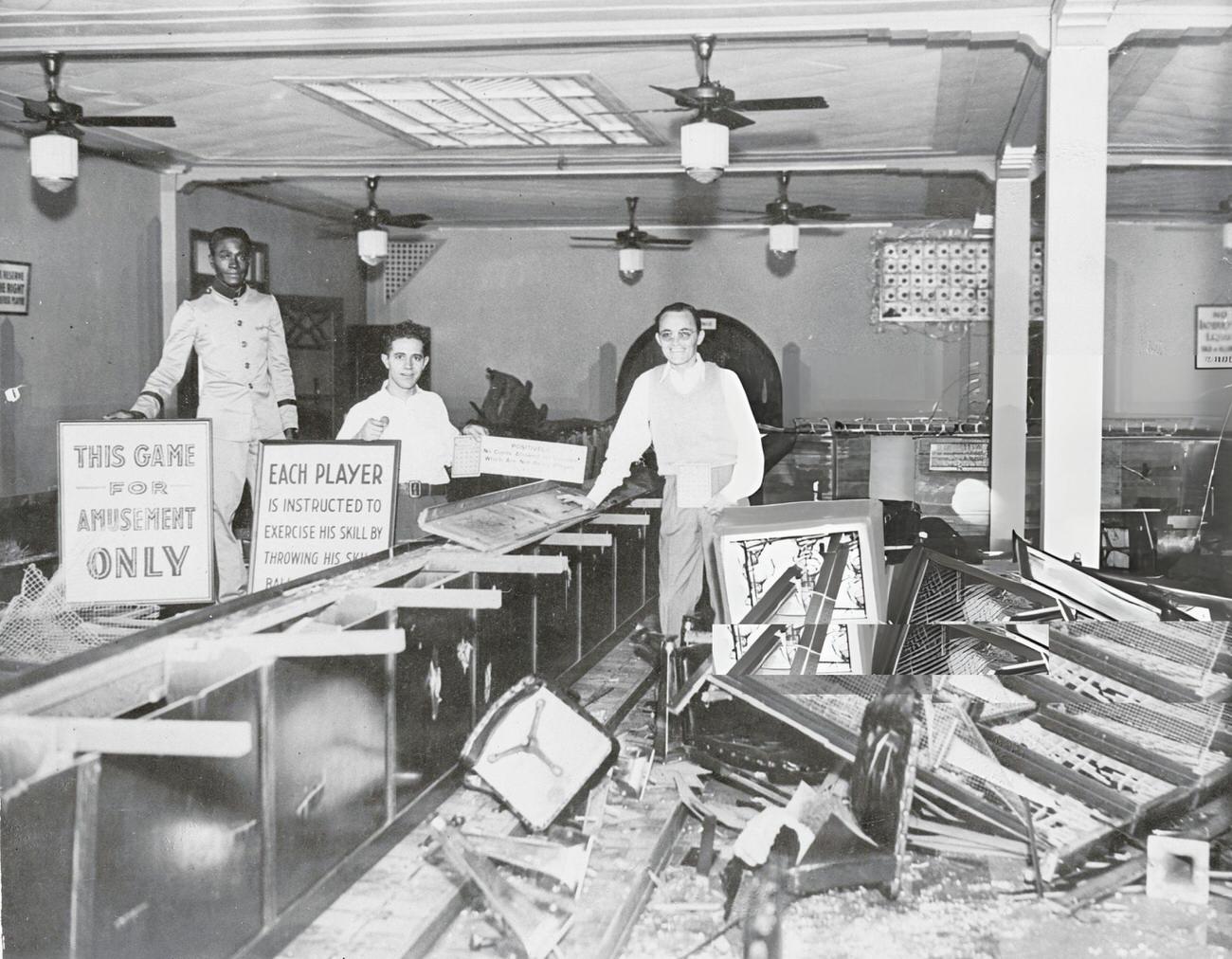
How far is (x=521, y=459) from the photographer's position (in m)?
1.92

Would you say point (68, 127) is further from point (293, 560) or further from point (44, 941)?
point (44, 941)

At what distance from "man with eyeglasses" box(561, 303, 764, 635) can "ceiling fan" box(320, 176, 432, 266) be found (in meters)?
0.48

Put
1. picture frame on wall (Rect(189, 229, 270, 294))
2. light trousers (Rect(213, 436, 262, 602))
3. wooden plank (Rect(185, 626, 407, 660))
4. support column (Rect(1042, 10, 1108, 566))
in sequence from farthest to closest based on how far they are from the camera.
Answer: support column (Rect(1042, 10, 1108, 566))
light trousers (Rect(213, 436, 262, 602))
picture frame on wall (Rect(189, 229, 270, 294))
wooden plank (Rect(185, 626, 407, 660))

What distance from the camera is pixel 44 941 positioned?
1.40 m

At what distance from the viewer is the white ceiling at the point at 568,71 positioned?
1719mm

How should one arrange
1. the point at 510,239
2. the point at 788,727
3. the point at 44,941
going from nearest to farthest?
the point at 44,941 → the point at 510,239 → the point at 788,727

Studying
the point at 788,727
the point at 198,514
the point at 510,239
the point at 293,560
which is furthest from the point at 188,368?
the point at 788,727

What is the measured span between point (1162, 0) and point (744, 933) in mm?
1985

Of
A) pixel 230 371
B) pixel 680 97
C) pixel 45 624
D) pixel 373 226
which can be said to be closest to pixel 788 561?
pixel 680 97

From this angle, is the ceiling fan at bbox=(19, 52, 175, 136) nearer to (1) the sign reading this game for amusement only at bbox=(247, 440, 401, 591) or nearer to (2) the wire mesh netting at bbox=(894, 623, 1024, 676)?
(1) the sign reading this game for amusement only at bbox=(247, 440, 401, 591)

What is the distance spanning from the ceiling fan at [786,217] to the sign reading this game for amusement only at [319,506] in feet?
2.57

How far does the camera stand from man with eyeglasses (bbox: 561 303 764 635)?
1.92m

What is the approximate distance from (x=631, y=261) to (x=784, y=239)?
0.89 ft

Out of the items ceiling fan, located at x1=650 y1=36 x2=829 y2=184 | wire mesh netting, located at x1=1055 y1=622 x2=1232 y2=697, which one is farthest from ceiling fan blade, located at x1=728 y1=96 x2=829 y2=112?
wire mesh netting, located at x1=1055 y1=622 x2=1232 y2=697
